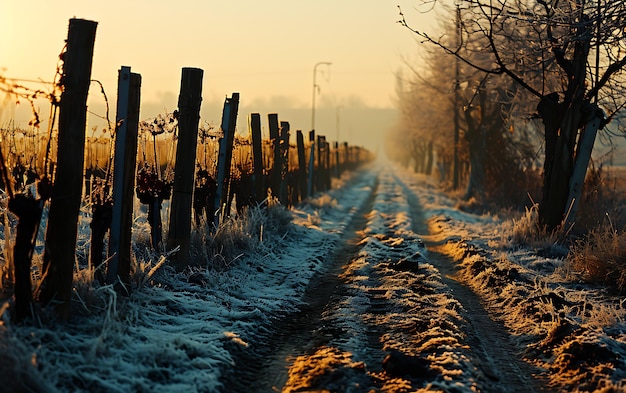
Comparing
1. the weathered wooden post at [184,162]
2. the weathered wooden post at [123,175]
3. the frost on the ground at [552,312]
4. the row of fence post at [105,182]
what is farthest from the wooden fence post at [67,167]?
the frost on the ground at [552,312]

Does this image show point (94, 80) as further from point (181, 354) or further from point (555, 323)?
point (555, 323)

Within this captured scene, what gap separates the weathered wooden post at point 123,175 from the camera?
7016 mm

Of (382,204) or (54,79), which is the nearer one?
(54,79)

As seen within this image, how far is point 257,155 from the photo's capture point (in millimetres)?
14273

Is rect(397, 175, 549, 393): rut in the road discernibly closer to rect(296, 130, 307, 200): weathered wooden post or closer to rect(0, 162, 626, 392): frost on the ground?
rect(0, 162, 626, 392): frost on the ground

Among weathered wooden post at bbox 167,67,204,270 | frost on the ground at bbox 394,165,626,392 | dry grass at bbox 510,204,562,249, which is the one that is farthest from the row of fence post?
dry grass at bbox 510,204,562,249

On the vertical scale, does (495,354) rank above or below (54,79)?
below

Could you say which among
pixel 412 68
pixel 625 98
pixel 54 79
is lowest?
pixel 54 79

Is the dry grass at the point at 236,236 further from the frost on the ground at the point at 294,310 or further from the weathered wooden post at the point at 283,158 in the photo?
the weathered wooden post at the point at 283,158

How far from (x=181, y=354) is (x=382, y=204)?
19811 mm

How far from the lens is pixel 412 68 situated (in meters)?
31.9

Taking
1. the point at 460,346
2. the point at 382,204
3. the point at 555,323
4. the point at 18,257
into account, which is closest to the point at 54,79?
the point at 18,257

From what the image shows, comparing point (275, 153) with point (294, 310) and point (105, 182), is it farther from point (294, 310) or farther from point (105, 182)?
point (105, 182)

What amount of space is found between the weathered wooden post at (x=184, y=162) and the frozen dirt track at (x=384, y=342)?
1.75 m
